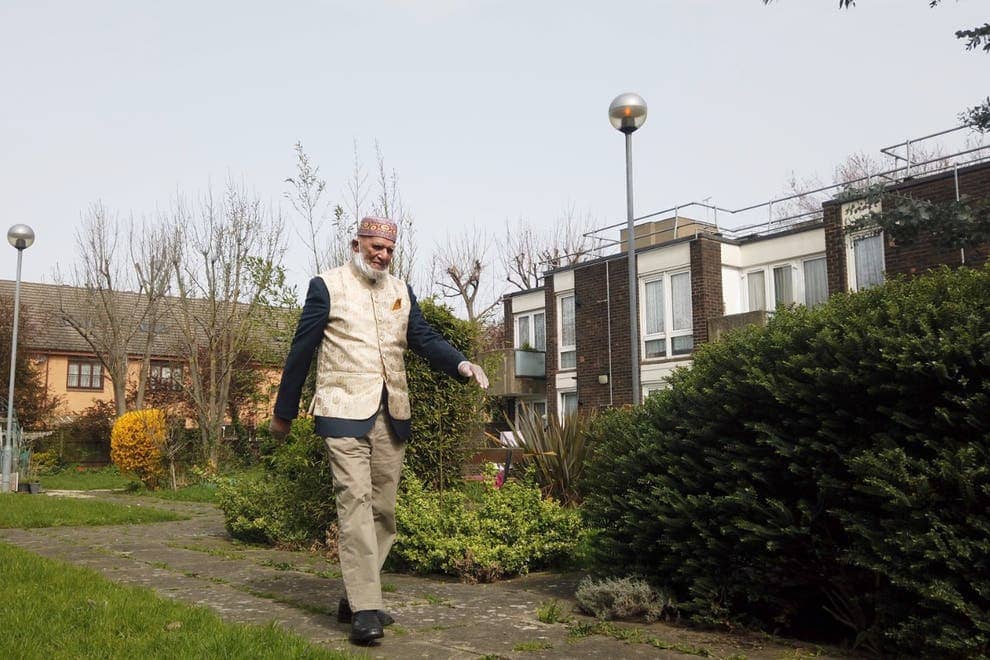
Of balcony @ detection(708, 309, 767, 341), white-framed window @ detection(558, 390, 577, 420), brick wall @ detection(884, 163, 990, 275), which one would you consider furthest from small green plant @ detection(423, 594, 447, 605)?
white-framed window @ detection(558, 390, 577, 420)

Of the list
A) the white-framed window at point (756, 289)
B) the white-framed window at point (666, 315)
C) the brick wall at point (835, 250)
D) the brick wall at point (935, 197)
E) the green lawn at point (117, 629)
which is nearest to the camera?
the green lawn at point (117, 629)

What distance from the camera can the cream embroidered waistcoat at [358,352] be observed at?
4.46m

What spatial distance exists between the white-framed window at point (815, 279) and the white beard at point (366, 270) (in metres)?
20.2

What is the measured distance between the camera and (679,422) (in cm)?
465

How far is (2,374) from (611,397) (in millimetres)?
22855

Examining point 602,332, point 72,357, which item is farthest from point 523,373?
point 72,357

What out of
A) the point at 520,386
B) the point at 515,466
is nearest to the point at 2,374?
the point at 520,386

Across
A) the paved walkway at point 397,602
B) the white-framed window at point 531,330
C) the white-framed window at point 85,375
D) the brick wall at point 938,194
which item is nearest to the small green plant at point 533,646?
the paved walkway at point 397,602

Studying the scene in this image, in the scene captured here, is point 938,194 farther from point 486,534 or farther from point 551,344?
point 486,534

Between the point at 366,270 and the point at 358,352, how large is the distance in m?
0.45

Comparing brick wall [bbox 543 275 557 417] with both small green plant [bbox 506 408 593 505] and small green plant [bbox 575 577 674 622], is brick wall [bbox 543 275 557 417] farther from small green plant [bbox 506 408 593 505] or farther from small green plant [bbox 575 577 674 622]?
small green plant [bbox 575 577 674 622]

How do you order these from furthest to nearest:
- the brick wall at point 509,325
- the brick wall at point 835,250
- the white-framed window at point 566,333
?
the brick wall at point 509,325
the white-framed window at point 566,333
the brick wall at point 835,250

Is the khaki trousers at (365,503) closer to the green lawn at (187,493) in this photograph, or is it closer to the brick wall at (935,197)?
the green lawn at (187,493)

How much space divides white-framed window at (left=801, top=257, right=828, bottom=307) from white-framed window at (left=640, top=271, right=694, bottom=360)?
314 cm
